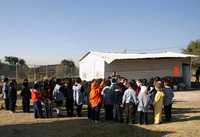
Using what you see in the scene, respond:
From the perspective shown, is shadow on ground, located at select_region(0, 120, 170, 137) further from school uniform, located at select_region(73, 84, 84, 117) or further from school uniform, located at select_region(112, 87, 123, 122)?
school uniform, located at select_region(73, 84, 84, 117)

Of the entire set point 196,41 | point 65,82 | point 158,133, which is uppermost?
point 196,41

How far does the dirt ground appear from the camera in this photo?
48.4 feet

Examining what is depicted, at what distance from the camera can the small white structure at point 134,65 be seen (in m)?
35.3

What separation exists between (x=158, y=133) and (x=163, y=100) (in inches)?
107

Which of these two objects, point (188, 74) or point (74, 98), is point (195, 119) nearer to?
point (74, 98)

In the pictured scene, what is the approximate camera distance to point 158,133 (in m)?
15.0

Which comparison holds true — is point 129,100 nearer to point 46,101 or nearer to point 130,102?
point 130,102

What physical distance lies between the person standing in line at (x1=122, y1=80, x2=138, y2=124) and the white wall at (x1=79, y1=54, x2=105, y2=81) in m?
17.8

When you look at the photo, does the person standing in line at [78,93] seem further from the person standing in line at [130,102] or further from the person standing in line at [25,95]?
the person standing in line at [25,95]

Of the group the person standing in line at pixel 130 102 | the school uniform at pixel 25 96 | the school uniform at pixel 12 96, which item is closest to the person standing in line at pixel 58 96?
the school uniform at pixel 25 96

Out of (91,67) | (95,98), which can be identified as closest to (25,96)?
(95,98)

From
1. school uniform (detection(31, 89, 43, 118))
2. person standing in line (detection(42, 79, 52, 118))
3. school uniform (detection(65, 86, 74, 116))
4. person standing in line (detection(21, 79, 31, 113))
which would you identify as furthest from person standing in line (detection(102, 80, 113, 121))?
person standing in line (detection(21, 79, 31, 113))

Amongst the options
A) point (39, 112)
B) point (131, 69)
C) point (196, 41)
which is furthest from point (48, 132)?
point (196, 41)

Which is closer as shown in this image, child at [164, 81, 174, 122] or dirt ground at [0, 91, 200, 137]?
dirt ground at [0, 91, 200, 137]
